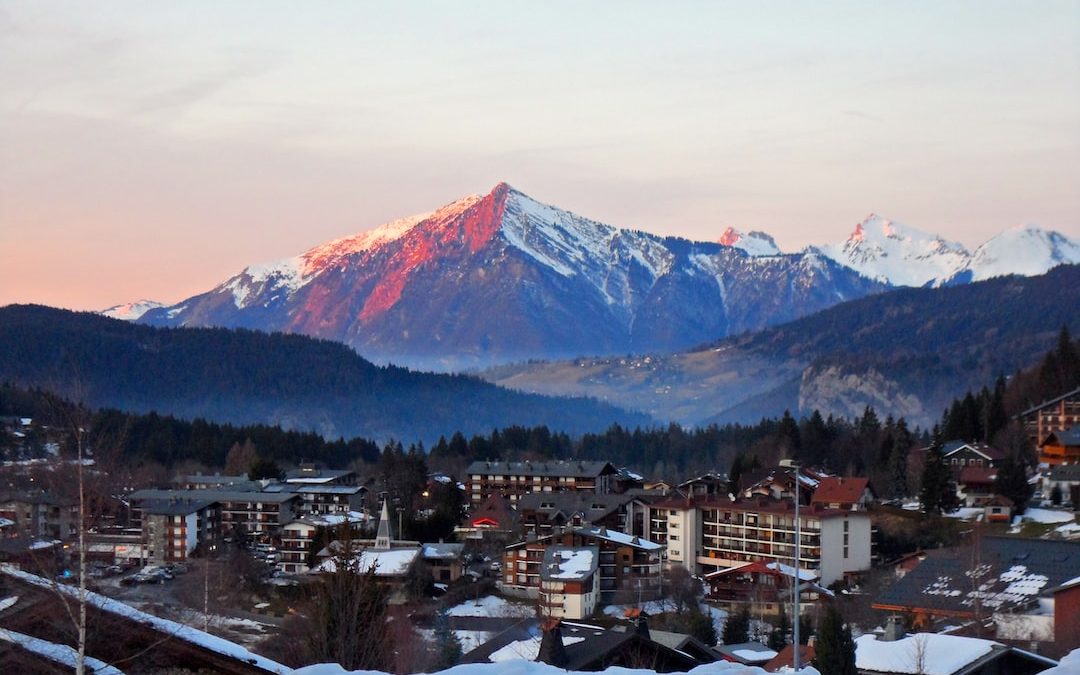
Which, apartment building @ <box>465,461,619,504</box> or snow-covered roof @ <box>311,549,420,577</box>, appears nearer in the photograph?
snow-covered roof @ <box>311,549,420,577</box>

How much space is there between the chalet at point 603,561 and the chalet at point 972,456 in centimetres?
1469

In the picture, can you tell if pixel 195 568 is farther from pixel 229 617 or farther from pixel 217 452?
pixel 217 452

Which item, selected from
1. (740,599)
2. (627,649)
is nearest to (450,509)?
(740,599)

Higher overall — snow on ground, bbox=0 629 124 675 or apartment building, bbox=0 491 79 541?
snow on ground, bbox=0 629 124 675

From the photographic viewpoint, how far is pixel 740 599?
4697cm

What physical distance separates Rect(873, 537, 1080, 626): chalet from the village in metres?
0.10

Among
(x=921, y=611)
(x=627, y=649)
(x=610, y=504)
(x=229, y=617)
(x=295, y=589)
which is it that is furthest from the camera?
(x=610, y=504)

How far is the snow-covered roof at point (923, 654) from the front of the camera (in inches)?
755

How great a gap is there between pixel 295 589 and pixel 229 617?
606 centimetres

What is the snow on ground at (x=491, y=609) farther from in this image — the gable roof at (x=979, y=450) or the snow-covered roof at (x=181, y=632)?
Answer: the snow-covered roof at (x=181, y=632)

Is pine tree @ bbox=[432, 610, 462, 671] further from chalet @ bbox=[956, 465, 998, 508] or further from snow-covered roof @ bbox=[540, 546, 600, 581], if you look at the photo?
chalet @ bbox=[956, 465, 998, 508]

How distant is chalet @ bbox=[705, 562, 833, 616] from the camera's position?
45.2 m

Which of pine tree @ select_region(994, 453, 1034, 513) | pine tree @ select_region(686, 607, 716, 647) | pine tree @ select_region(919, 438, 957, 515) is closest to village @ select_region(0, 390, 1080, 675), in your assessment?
pine tree @ select_region(686, 607, 716, 647)

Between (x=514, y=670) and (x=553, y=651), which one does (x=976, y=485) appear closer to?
(x=553, y=651)
